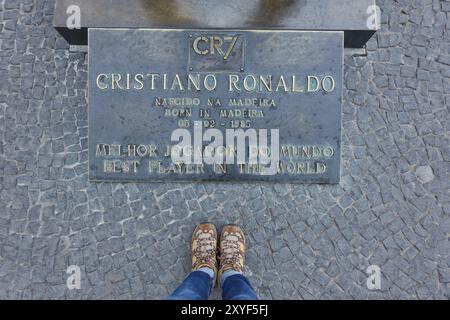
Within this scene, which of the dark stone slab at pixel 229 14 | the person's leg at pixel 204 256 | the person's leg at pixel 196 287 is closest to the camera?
the person's leg at pixel 196 287

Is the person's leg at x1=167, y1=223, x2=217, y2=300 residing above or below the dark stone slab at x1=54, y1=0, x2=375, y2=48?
below

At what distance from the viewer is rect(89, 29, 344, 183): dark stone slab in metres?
3.20

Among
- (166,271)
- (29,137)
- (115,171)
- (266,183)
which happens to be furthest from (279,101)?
(29,137)

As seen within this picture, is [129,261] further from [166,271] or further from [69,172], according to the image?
[69,172]

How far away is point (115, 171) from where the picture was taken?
3311mm

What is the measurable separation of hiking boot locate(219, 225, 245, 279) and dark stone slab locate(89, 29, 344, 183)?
434 millimetres

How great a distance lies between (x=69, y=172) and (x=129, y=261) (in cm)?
87

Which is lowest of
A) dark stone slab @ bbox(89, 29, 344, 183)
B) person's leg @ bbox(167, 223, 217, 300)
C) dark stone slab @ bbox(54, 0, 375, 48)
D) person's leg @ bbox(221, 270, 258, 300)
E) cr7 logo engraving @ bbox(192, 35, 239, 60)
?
person's leg @ bbox(221, 270, 258, 300)

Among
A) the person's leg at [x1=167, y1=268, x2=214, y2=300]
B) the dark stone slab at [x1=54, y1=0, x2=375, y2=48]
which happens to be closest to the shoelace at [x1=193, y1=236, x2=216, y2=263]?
the person's leg at [x1=167, y1=268, x2=214, y2=300]

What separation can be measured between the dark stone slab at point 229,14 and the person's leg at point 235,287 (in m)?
1.85

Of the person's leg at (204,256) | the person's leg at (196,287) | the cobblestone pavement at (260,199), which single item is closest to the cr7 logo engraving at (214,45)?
the cobblestone pavement at (260,199)

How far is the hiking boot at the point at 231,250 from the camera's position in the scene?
10.5 ft

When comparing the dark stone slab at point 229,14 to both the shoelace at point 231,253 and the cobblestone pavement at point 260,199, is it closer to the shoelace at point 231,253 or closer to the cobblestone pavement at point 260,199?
the cobblestone pavement at point 260,199

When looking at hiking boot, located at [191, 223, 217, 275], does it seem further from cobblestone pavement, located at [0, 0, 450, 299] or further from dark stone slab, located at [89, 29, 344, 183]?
dark stone slab, located at [89, 29, 344, 183]
